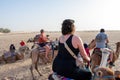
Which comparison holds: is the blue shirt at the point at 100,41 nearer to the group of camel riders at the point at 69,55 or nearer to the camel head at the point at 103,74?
the group of camel riders at the point at 69,55

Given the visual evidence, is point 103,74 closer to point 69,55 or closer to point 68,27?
point 69,55

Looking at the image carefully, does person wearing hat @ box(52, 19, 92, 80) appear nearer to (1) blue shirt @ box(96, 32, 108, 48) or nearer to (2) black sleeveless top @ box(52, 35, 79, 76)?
(2) black sleeveless top @ box(52, 35, 79, 76)

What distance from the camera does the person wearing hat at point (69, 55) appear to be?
6406 mm

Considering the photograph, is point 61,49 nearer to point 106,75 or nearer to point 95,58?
point 106,75

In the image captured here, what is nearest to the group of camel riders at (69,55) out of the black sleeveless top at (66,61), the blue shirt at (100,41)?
the black sleeveless top at (66,61)

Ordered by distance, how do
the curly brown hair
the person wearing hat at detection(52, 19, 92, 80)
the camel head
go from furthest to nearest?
the curly brown hair → the person wearing hat at detection(52, 19, 92, 80) → the camel head

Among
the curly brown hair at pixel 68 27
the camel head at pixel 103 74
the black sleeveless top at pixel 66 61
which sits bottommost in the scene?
the camel head at pixel 103 74

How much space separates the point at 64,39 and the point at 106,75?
1.08 m

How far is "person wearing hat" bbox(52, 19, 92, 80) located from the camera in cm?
641

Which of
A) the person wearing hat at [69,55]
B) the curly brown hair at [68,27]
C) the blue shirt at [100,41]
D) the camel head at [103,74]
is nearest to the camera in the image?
the camel head at [103,74]

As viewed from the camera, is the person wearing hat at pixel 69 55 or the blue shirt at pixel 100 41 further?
the blue shirt at pixel 100 41

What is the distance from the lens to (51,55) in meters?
18.7

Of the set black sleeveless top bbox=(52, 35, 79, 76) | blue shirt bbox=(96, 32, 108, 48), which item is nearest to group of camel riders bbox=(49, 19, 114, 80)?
black sleeveless top bbox=(52, 35, 79, 76)

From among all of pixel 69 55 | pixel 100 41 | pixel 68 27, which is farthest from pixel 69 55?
pixel 100 41
